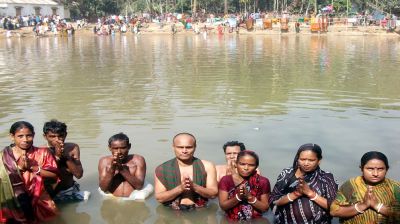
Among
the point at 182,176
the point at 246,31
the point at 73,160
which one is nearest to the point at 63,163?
the point at 73,160

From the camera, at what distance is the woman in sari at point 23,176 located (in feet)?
13.8

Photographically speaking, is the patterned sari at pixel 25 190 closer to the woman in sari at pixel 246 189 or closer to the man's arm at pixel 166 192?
the man's arm at pixel 166 192

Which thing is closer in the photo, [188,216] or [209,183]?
[209,183]

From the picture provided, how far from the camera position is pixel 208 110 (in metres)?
10.2

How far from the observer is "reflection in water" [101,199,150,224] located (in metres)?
5.07

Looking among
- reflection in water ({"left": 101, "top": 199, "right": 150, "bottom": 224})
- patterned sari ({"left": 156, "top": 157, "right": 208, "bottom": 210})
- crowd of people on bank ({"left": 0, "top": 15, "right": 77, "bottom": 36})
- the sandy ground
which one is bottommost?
reflection in water ({"left": 101, "top": 199, "right": 150, "bottom": 224})

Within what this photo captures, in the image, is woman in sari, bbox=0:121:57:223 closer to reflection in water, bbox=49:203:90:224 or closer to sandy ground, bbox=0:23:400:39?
reflection in water, bbox=49:203:90:224

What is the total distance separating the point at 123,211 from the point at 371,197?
8.85ft

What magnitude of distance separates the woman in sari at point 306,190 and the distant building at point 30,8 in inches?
2004

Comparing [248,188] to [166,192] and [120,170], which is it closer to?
[166,192]

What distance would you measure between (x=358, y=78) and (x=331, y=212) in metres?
11.4

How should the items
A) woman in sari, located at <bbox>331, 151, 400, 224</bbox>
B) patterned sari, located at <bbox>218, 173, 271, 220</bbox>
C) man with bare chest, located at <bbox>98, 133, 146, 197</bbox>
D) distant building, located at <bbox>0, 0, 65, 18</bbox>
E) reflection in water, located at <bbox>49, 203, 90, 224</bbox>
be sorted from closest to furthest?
woman in sari, located at <bbox>331, 151, 400, 224</bbox> → patterned sari, located at <bbox>218, 173, 271, 220</bbox> → man with bare chest, located at <bbox>98, 133, 146, 197</bbox> → reflection in water, located at <bbox>49, 203, 90, 224</bbox> → distant building, located at <bbox>0, 0, 65, 18</bbox>

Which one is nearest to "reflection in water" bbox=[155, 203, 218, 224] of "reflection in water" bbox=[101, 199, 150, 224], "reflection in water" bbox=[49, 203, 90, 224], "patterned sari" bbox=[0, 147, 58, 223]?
"reflection in water" bbox=[101, 199, 150, 224]

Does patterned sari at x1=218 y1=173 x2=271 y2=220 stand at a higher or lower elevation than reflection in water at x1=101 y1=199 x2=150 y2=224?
higher
